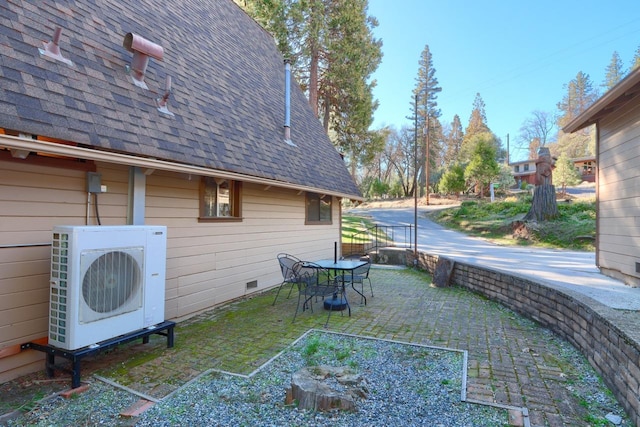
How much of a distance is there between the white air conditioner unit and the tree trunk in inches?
618

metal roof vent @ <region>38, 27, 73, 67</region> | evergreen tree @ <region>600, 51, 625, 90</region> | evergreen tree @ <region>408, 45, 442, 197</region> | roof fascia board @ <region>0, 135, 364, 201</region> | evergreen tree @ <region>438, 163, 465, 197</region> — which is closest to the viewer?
roof fascia board @ <region>0, 135, 364, 201</region>

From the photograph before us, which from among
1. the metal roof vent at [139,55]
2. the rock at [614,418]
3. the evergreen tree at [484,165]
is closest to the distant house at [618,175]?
the rock at [614,418]

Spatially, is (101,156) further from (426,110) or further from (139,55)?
(426,110)

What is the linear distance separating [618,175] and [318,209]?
6134 millimetres

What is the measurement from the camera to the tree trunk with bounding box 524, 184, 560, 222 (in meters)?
14.6

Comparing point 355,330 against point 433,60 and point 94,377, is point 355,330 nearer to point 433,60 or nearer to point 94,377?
point 94,377

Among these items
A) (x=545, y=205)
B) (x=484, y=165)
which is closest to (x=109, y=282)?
(x=545, y=205)

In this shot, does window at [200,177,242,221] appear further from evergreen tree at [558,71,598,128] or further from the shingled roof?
evergreen tree at [558,71,598,128]

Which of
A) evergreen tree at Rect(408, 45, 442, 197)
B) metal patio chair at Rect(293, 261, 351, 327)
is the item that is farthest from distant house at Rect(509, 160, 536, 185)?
metal patio chair at Rect(293, 261, 351, 327)

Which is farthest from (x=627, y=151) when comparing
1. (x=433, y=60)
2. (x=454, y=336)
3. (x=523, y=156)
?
(x=523, y=156)

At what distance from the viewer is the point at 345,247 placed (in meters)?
12.1

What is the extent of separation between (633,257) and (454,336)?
3.58m

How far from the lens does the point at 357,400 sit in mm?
2604

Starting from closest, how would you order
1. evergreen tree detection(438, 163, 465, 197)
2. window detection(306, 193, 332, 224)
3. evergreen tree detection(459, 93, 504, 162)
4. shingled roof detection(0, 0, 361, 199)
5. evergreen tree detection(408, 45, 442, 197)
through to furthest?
1. shingled roof detection(0, 0, 361, 199)
2. window detection(306, 193, 332, 224)
3. evergreen tree detection(438, 163, 465, 197)
4. evergreen tree detection(408, 45, 442, 197)
5. evergreen tree detection(459, 93, 504, 162)
